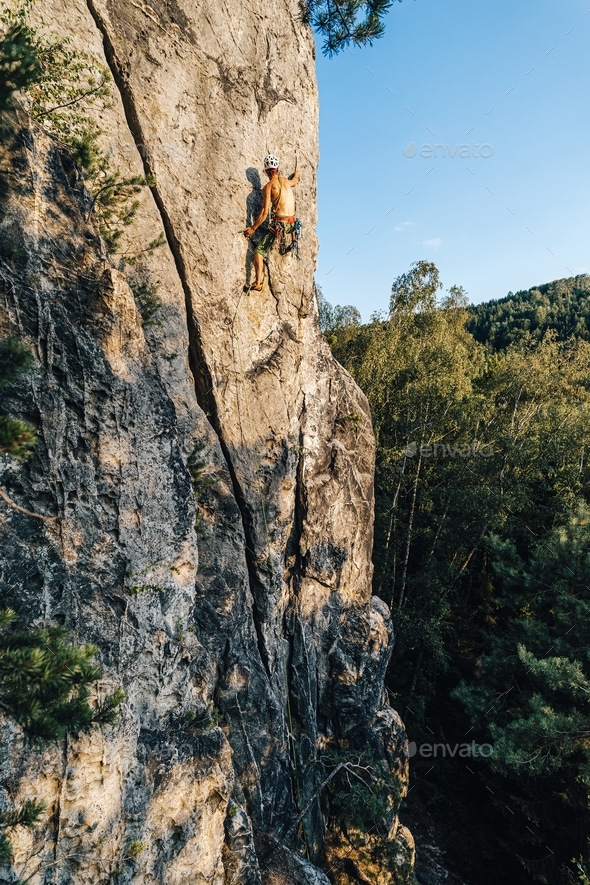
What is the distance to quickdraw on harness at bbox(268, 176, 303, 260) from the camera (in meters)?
8.12

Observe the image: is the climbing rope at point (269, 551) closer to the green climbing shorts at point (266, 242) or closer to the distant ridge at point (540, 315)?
the green climbing shorts at point (266, 242)

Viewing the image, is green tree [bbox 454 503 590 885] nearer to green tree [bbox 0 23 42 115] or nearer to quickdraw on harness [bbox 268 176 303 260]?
quickdraw on harness [bbox 268 176 303 260]

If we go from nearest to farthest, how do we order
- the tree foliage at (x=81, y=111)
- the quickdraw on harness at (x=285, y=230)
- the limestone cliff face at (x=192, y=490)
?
the limestone cliff face at (x=192, y=490) → the tree foliage at (x=81, y=111) → the quickdraw on harness at (x=285, y=230)

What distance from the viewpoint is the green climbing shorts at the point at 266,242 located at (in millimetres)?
8234

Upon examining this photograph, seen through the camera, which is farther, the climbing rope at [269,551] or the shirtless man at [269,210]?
the climbing rope at [269,551]

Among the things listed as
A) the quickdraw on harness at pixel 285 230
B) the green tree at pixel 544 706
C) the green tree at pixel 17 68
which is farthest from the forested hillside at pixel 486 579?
the green tree at pixel 17 68

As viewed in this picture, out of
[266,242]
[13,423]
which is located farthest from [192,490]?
[266,242]

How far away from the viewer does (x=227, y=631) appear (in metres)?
7.34

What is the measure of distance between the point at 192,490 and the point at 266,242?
4.69m

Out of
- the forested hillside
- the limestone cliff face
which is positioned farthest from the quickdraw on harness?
the forested hillside

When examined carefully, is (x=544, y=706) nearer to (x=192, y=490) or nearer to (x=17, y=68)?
(x=192, y=490)

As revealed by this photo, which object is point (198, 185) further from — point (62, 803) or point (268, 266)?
point (62, 803)

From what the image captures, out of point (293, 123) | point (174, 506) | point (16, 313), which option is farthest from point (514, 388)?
point (16, 313)

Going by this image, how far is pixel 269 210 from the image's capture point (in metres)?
8.10
